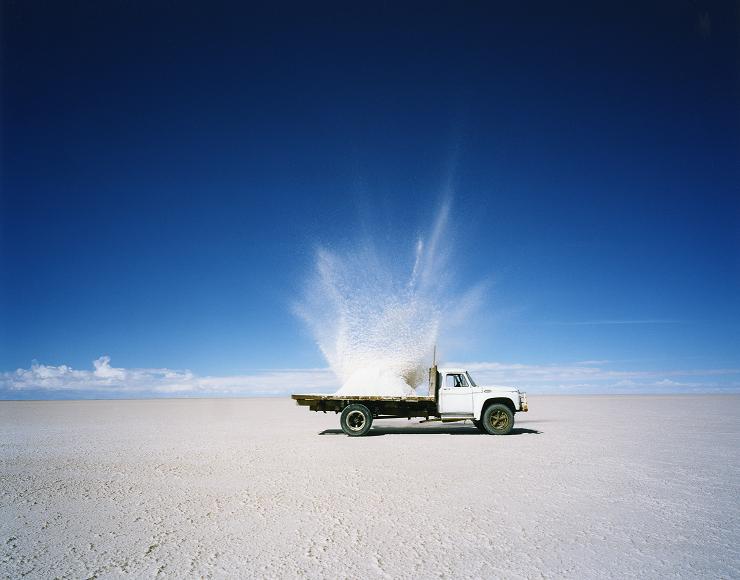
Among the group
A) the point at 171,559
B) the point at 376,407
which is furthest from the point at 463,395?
the point at 171,559

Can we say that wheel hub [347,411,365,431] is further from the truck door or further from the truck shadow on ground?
the truck door

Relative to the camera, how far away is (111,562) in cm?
523

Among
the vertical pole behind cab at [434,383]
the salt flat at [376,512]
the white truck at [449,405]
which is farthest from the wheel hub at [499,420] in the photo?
the salt flat at [376,512]

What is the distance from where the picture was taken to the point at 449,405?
633 inches

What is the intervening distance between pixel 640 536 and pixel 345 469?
587 cm

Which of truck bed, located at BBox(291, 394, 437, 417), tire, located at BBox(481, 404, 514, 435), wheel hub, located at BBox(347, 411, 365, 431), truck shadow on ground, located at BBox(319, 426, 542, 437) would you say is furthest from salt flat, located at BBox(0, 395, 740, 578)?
truck shadow on ground, located at BBox(319, 426, 542, 437)

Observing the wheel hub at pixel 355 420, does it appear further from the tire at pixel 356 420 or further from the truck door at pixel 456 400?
the truck door at pixel 456 400

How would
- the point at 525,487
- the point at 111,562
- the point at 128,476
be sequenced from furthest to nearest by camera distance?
the point at 128,476, the point at 525,487, the point at 111,562

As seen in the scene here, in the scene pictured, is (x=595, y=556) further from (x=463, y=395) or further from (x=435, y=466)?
(x=463, y=395)

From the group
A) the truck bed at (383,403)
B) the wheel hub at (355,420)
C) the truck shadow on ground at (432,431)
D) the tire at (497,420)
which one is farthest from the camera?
the truck shadow on ground at (432,431)

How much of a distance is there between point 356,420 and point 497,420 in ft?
15.8

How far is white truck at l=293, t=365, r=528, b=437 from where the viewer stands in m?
16.0

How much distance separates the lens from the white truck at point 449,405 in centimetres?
1597

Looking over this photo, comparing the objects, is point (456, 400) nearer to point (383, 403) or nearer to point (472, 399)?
point (472, 399)
